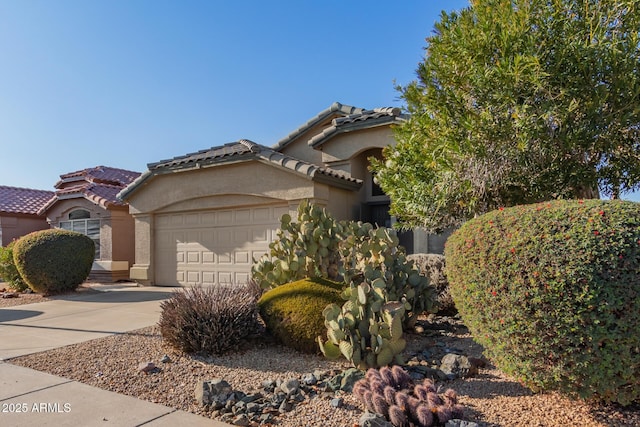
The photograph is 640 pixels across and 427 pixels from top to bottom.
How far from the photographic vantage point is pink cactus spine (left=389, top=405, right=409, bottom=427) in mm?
3445

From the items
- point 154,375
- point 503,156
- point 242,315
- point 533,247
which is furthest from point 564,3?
point 154,375

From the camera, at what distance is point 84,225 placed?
1830 centimetres

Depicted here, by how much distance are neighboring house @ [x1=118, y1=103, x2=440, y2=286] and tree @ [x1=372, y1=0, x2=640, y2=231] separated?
179 inches

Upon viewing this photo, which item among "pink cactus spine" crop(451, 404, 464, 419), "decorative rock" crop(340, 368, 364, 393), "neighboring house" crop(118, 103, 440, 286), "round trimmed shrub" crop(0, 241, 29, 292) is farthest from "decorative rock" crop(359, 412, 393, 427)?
"round trimmed shrub" crop(0, 241, 29, 292)

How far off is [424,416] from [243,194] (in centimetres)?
981

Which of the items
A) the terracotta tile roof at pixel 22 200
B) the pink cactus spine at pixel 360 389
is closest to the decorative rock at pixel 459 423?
the pink cactus spine at pixel 360 389

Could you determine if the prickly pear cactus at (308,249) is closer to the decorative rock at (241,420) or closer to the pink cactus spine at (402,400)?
the decorative rock at (241,420)

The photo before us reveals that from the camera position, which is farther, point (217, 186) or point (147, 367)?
point (217, 186)

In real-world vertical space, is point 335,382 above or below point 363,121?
below

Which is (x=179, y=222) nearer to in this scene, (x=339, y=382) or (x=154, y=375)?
(x=154, y=375)

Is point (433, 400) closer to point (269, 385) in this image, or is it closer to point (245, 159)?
point (269, 385)

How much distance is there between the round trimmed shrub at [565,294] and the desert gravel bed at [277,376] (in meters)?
0.31

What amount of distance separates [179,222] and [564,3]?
12081mm

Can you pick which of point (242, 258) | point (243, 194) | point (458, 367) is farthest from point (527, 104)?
point (242, 258)
